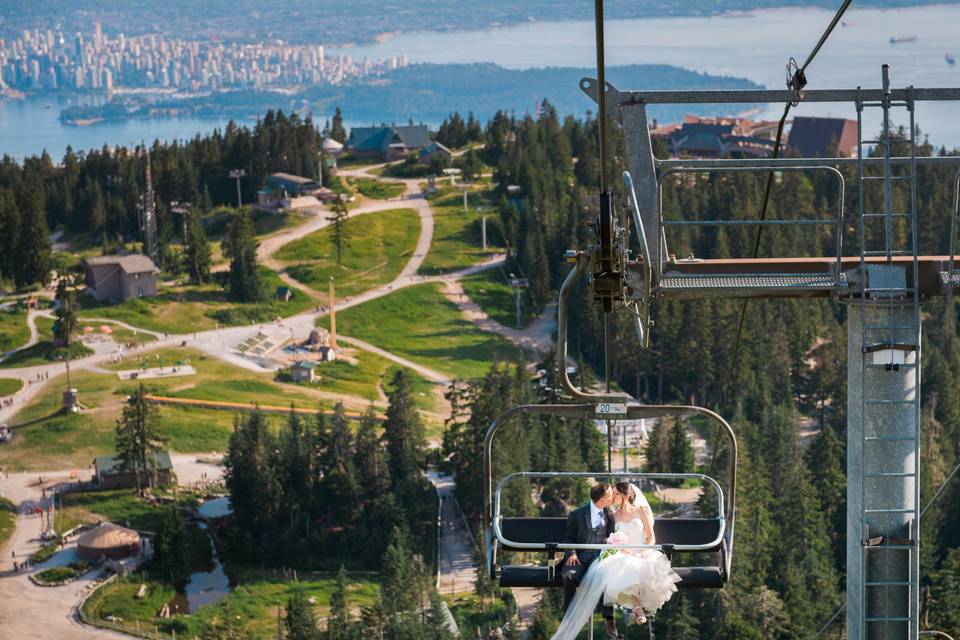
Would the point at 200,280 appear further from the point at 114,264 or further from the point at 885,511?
the point at 885,511

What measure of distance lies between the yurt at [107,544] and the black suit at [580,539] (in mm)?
39674

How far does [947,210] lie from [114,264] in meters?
38.9

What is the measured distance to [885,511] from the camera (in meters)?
8.80

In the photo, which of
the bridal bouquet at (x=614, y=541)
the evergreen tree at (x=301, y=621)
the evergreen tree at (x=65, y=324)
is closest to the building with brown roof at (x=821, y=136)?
the evergreen tree at (x=65, y=324)

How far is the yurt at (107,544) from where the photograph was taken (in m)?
47.0

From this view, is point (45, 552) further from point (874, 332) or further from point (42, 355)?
point (874, 332)

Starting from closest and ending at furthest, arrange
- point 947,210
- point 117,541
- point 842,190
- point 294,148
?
point 842,190 → point 117,541 → point 947,210 → point 294,148

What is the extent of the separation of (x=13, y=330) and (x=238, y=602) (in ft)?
91.9

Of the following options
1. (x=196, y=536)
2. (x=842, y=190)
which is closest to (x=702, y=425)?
(x=196, y=536)

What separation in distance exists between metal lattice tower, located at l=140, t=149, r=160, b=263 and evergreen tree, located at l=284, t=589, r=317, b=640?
134ft

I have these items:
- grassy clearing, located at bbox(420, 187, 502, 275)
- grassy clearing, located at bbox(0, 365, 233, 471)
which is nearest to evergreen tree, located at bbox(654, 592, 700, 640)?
grassy clearing, located at bbox(0, 365, 233, 471)

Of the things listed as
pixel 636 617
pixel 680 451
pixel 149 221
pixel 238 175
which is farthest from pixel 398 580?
pixel 238 175

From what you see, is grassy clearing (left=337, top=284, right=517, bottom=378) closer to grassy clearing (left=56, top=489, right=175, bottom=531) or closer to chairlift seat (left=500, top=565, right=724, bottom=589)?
grassy clearing (left=56, top=489, right=175, bottom=531)

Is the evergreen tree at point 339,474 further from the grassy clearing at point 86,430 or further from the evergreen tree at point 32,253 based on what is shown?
the evergreen tree at point 32,253
